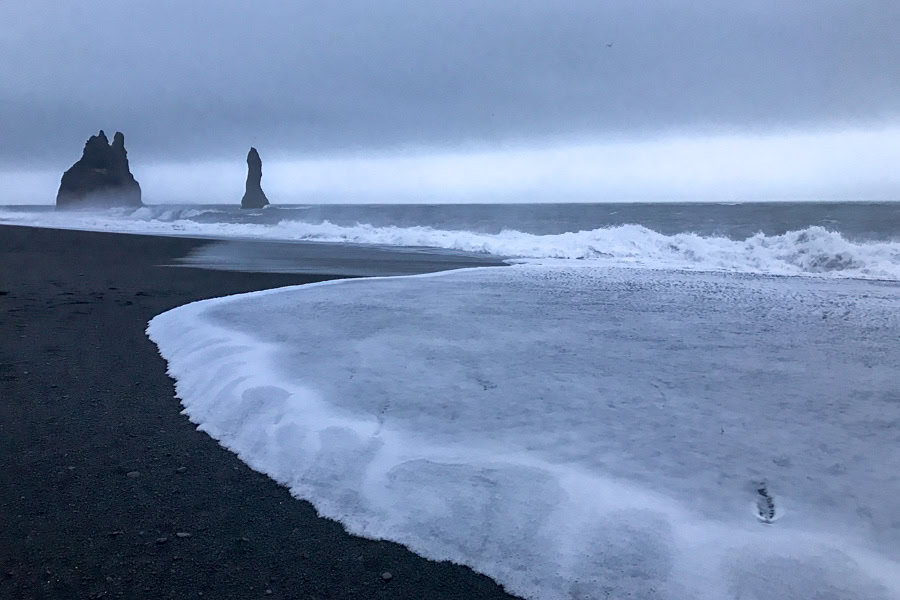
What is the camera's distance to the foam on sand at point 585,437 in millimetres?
3066

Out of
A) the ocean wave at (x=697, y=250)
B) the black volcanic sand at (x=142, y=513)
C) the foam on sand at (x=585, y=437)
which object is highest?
the ocean wave at (x=697, y=250)

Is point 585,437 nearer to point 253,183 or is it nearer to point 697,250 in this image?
point 697,250

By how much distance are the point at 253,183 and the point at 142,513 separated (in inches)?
4212

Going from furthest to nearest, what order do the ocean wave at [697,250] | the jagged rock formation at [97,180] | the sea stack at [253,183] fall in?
the sea stack at [253,183]
the jagged rock formation at [97,180]
the ocean wave at [697,250]

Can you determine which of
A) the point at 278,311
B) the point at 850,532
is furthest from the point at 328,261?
the point at 850,532

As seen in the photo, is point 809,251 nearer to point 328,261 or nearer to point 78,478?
point 328,261

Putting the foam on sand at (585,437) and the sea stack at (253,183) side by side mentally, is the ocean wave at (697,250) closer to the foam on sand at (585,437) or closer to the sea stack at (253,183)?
the foam on sand at (585,437)

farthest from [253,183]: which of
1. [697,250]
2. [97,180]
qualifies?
[697,250]

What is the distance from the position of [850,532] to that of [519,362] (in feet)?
10.4

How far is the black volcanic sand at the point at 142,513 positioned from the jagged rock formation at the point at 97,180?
96255 millimetres

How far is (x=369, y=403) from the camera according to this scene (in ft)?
16.1

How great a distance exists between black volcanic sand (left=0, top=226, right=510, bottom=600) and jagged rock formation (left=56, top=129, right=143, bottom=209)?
96.3m

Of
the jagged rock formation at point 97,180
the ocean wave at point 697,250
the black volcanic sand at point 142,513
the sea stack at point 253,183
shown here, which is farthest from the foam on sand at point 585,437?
the sea stack at point 253,183

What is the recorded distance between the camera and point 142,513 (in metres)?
3.62
